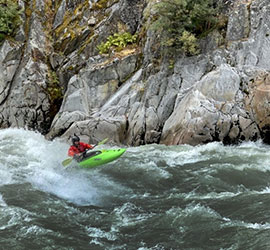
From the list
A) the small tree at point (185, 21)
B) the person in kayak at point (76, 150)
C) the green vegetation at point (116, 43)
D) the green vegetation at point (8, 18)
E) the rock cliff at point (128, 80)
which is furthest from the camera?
the green vegetation at point (8, 18)

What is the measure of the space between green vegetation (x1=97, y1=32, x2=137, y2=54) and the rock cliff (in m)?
0.32

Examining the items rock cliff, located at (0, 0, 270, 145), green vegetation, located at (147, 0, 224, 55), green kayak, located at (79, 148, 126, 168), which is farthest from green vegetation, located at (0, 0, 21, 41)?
green kayak, located at (79, 148, 126, 168)

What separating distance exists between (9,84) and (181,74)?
958 centimetres

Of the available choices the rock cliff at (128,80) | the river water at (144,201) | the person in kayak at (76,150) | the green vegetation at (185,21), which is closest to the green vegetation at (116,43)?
the rock cliff at (128,80)

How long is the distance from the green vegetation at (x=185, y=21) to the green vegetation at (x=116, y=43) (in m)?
2.99

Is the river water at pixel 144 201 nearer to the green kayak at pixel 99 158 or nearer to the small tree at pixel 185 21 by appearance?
the green kayak at pixel 99 158

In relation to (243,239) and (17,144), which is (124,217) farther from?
(17,144)

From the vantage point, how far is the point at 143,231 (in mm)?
6453

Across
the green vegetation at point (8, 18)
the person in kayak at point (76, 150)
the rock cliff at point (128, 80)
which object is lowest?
the person in kayak at point (76, 150)

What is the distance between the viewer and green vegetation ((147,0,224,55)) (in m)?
13.8

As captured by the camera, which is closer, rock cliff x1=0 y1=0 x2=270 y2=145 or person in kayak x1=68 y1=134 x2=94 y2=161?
person in kayak x1=68 y1=134 x2=94 y2=161

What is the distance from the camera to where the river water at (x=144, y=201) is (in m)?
6.07

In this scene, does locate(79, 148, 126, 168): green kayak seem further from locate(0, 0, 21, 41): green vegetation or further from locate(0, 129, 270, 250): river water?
locate(0, 0, 21, 41): green vegetation

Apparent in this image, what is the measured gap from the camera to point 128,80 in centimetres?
1619
